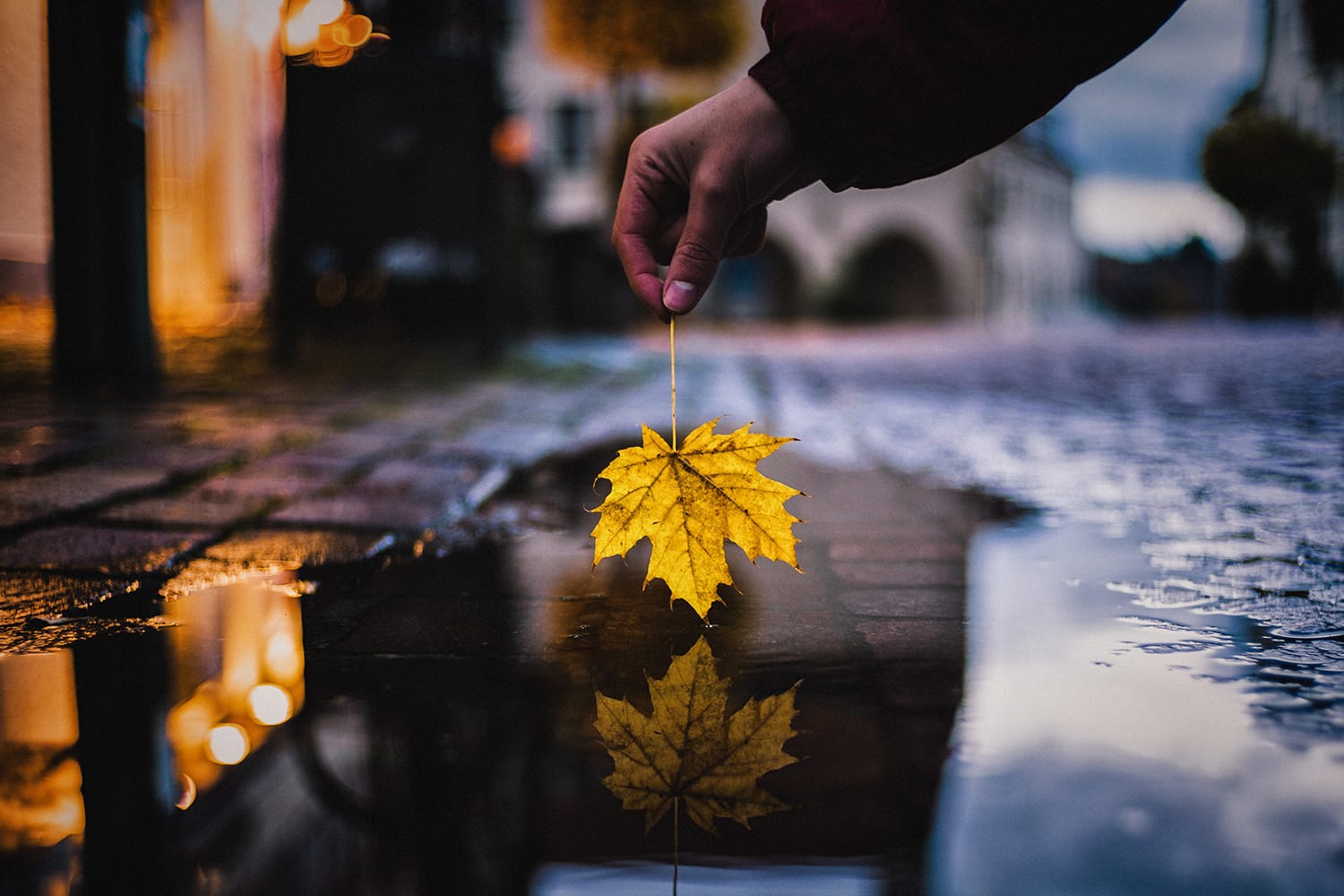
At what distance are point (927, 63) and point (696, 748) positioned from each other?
34.2 inches

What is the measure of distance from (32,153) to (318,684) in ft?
31.0

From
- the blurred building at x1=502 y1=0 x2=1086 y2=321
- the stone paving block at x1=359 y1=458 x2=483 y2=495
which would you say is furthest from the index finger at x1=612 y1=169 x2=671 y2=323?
the blurred building at x1=502 y1=0 x2=1086 y2=321

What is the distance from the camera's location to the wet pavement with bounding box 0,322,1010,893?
941 millimetres

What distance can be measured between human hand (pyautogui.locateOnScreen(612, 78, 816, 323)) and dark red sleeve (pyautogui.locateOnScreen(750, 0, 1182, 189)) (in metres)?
0.04

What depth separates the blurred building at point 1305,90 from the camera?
61.1ft

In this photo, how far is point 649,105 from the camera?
68.0ft

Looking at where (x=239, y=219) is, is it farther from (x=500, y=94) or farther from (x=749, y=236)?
(x=749, y=236)

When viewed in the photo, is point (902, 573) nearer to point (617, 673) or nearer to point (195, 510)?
point (617, 673)

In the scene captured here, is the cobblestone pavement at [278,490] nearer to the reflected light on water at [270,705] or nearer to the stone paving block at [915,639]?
the stone paving block at [915,639]

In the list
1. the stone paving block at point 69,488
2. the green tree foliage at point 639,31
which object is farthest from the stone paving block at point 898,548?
the green tree foliage at point 639,31

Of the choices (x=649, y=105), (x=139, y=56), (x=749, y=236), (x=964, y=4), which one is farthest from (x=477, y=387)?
(x=649, y=105)

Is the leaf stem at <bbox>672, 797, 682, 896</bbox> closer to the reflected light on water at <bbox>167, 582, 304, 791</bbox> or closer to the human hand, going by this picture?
the reflected light on water at <bbox>167, 582, 304, 791</bbox>

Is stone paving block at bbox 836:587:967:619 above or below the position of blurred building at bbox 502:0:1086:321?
below

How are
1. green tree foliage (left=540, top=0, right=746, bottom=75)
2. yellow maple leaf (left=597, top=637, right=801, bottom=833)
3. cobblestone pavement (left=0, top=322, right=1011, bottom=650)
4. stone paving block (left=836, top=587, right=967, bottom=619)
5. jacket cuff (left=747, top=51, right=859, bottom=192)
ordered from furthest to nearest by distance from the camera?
green tree foliage (left=540, top=0, right=746, bottom=75) → cobblestone pavement (left=0, top=322, right=1011, bottom=650) → stone paving block (left=836, top=587, right=967, bottom=619) → jacket cuff (left=747, top=51, right=859, bottom=192) → yellow maple leaf (left=597, top=637, right=801, bottom=833)
